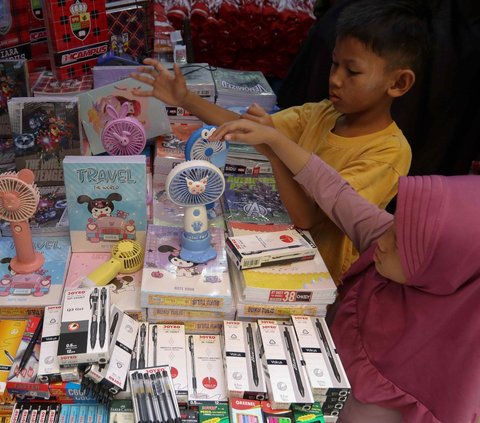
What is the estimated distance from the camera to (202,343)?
974 mm

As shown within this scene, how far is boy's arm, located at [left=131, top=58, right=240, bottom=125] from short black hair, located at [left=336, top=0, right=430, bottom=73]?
45cm

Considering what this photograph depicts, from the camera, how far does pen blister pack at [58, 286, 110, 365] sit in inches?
32.2

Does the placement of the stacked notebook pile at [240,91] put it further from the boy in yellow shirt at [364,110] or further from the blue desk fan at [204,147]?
the blue desk fan at [204,147]

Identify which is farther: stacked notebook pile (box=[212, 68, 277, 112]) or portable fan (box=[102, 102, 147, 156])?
stacked notebook pile (box=[212, 68, 277, 112])

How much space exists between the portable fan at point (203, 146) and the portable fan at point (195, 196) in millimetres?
160

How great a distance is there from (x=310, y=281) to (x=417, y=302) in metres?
0.23

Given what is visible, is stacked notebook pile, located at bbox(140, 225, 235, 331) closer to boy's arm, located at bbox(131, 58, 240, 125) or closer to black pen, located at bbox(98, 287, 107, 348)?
black pen, located at bbox(98, 287, 107, 348)

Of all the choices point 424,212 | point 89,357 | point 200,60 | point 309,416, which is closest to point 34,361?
point 89,357

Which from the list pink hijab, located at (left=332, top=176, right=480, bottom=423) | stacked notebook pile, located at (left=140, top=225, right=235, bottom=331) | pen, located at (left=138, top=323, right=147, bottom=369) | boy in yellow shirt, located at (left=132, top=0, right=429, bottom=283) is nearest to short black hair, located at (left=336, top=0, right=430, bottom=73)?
boy in yellow shirt, located at (left=132, top=0, right=429, bottom=283)

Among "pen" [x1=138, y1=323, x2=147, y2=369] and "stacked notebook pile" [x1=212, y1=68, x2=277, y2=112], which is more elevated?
"stacked notebook pile" [x1=212, y1=68, x2=277, y2=112]

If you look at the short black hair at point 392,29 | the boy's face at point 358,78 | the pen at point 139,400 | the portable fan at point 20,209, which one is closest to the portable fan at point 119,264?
the portable fan at point 20,209

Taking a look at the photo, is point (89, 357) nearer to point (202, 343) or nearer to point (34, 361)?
point (34, 361)

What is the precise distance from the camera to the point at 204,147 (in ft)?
3.93

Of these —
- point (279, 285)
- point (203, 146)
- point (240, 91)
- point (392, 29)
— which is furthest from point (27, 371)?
point (240, 91)
